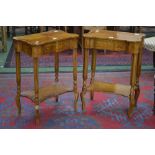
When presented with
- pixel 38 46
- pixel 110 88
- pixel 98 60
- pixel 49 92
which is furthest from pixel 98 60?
pixel 38 46

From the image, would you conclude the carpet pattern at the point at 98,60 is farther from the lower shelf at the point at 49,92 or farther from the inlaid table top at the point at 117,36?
the inlaid table top at the point at 117,36

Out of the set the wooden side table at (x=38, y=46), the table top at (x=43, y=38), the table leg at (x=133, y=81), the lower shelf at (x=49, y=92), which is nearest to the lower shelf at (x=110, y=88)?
the table leg at (x=133, y=81)

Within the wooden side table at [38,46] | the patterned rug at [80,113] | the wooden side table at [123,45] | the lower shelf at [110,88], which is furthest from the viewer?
the lower shelf at [110,88]

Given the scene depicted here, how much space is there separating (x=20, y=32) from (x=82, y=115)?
14.1 ft

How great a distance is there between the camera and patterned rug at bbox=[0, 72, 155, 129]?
9.84ft

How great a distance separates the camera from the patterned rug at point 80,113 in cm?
300

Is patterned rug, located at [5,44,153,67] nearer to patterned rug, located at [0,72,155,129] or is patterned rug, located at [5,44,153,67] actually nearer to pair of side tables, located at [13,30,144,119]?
patterned rug, located at [0,72,155,129]

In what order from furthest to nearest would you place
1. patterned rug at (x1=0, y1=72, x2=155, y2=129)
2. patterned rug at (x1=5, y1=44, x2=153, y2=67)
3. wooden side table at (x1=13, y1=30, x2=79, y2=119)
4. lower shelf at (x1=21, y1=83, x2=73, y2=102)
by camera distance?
patterned rug at (x1=5, y1=44, x2=153, y2=67)
lower shelf at (x1=21, y1=83, x2=73, y2=102)
patterned rug at (x1=0, y1=72, x2=155, y2=129)
wooden side table at (x1=13, y1=30, x2=79, y2=119)

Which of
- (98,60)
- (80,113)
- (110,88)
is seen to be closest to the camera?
(80,113)

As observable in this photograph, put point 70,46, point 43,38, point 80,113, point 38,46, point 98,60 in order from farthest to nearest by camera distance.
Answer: point 98,60 < point 80,113 < point 70,46 < point 43,38 < point 38,46

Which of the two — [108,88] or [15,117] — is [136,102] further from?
[15,117]

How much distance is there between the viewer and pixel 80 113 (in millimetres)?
3236

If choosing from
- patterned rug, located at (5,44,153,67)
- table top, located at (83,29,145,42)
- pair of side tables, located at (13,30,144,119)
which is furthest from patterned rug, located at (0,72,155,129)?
patterned rug, located at (5,44,153,67)

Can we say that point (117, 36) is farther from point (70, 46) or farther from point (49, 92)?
point (49, 92)
